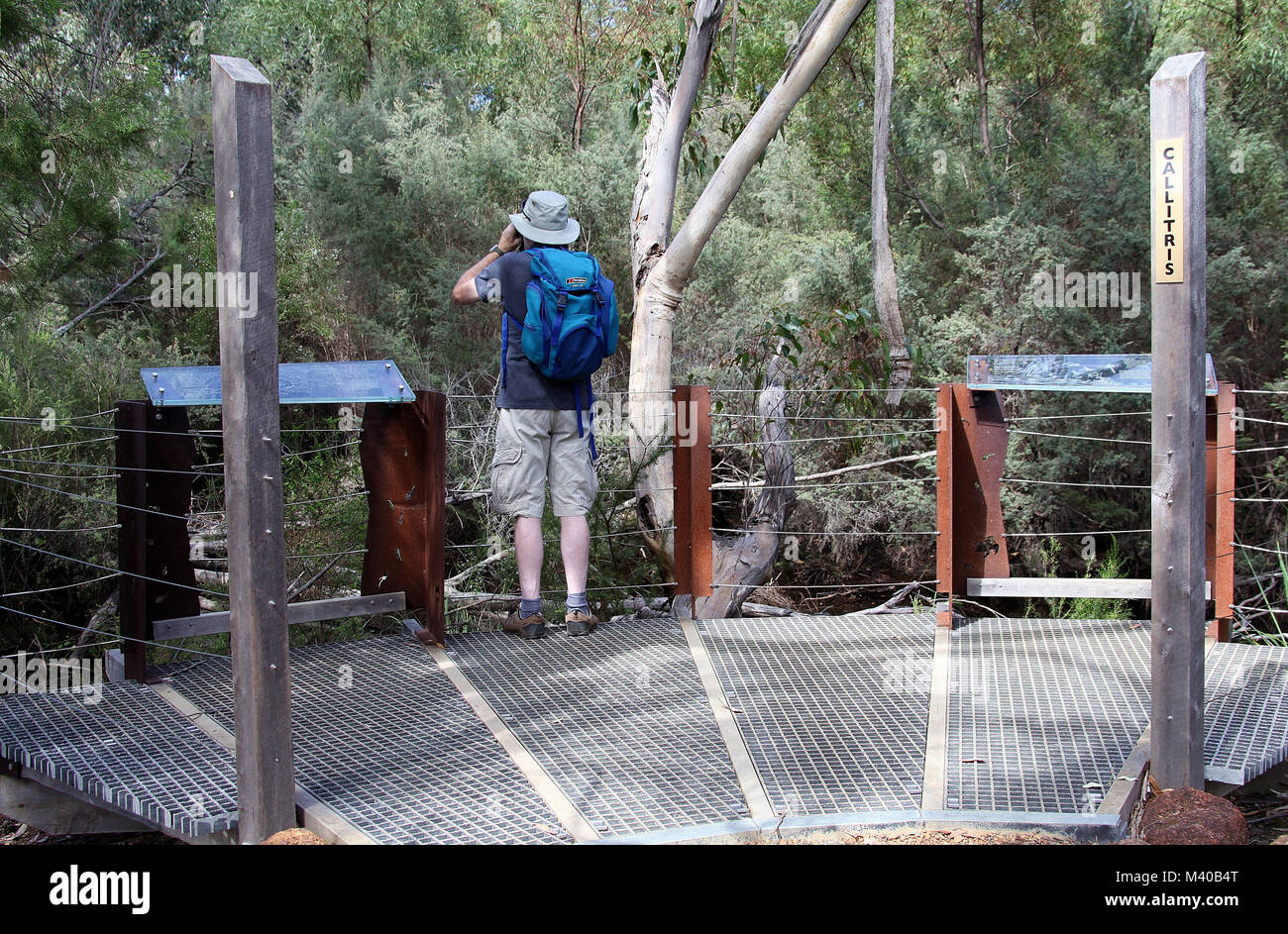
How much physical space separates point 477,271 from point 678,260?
10.3 feet

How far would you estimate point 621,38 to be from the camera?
13.4m

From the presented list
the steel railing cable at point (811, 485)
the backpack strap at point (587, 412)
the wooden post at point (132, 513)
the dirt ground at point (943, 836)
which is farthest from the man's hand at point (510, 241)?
the dirt ground at point (943, 836)

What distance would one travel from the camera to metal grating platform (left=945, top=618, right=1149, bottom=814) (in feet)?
10.3

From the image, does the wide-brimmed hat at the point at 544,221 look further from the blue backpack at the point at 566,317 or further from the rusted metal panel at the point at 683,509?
the rusted metal panel at the point at 683,509

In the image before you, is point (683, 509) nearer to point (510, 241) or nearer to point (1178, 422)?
point (510, 241)

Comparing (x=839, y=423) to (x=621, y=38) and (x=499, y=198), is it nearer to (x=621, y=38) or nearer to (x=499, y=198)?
(x=499, y=198)

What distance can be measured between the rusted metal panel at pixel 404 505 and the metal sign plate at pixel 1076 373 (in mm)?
2467

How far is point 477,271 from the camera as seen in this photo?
449 centimetres

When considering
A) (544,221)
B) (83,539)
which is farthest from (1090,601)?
(83,539)

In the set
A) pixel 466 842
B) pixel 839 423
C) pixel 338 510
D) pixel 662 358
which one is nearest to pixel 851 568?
pixel 839 423

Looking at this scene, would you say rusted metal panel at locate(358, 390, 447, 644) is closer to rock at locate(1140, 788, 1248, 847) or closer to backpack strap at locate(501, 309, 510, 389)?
backpack strap at locate(501, 309, 510, 389)

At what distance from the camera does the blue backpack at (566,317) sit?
171 inches

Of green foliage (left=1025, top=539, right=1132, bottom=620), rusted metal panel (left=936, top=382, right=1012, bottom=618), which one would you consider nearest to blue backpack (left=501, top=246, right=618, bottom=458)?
rusted metal panel (left=936, top=382, right=1012, bottom=618)

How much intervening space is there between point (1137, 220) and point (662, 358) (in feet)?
17.1
